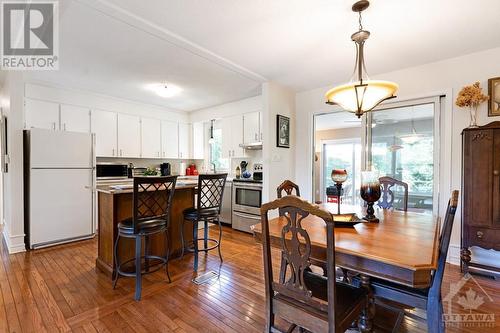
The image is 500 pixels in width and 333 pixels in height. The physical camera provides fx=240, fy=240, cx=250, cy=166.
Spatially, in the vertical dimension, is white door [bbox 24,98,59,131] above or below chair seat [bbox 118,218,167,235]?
above

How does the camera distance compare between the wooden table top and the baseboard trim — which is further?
the baseboard trim

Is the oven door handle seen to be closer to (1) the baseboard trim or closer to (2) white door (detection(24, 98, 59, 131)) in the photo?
(1) the baseboard trim

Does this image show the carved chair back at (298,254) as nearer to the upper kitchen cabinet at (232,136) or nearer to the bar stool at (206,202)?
the bar stool at (206,202)

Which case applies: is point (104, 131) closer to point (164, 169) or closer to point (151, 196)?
point (164, 169)

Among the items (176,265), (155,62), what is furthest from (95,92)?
(176,265)

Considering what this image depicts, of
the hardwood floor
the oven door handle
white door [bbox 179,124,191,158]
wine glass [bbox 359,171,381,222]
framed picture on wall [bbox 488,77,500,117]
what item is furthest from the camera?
white door [bbox 179,124,191,158]

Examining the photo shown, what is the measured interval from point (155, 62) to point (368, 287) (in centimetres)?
324

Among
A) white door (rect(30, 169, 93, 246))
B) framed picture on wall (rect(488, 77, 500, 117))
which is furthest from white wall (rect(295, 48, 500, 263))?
white door (rect(30, 169, 93, 246))

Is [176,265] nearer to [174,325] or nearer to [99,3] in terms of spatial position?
[174,325]

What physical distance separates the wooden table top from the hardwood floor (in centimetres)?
78

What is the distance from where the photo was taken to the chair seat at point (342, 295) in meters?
1.21

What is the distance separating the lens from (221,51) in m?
2.74

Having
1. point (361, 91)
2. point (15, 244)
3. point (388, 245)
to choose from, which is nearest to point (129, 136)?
point (15, 244)

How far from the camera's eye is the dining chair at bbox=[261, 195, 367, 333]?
108cm
